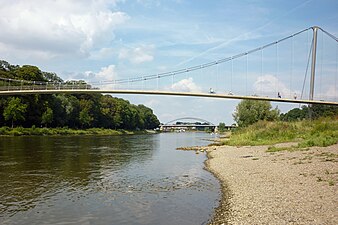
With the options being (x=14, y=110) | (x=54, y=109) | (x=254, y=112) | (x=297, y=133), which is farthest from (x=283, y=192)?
(x=54, y=109)

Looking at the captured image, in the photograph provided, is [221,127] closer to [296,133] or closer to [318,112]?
[318,112]

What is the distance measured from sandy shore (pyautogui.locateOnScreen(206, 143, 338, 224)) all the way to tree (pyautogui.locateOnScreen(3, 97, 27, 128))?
4569 centimetres

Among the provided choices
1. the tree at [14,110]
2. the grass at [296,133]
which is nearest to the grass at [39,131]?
the tree at [14,110]

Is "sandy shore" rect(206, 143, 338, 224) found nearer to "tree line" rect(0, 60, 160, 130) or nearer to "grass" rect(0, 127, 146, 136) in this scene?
"grass" rect(0, 127, 146, 136)

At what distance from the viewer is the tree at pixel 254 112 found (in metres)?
51.1

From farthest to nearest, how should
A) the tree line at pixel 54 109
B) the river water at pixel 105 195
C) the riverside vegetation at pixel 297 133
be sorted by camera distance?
1. the tree line at pixel 54 109
2. the riverside vegetation at pixel 297 133
3. the river water at pixel 105 195

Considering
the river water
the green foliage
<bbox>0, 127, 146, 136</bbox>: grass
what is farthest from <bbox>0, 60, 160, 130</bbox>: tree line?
the green foliage

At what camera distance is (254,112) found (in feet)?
168

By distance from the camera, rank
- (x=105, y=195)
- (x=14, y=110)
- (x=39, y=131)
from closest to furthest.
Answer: (x=105, y=195) → (x=14, y=110) → (x=39, y=131)

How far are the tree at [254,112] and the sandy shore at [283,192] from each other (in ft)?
115

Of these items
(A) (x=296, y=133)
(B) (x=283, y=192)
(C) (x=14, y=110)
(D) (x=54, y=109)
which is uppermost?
(D) (x=54, y=109)

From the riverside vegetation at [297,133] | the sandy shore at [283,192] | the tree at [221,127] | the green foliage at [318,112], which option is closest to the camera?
the sandy shore at [283,192]

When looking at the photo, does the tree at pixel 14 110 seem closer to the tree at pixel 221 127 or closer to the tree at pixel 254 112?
the tree at pixel 254 112

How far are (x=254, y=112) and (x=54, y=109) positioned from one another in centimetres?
3922
